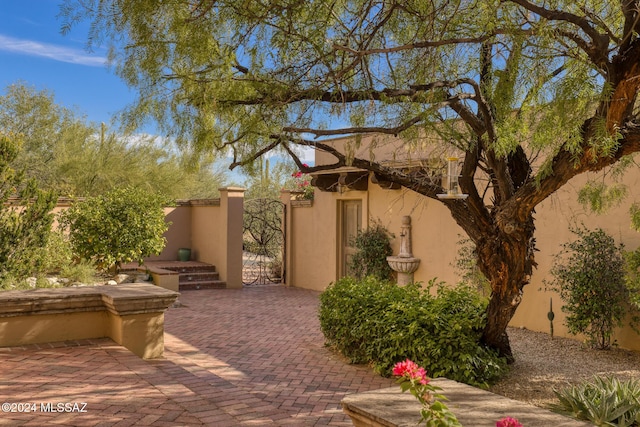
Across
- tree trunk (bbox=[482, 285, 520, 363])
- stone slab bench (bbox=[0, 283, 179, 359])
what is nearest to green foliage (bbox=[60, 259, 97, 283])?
stone slab bench (bbox=[0, 283, 179, 359])

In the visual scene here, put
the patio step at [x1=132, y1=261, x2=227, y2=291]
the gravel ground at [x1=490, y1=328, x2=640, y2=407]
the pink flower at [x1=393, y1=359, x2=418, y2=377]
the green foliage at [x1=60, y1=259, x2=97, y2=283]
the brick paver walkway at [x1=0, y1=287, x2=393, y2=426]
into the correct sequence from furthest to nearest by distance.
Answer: the patio step at [x1=132, y1=261, x2=227, y2=291] < the green foliage at [x1=60, y1=259, x2=97, y2=283] < the gravel ground at [x1=490, y1=328, x2=640, y2=407] < the brick paver walkway at [x1=0, y1=287, x2=393, y2=426] < the pink flower at [x1=393, y1=359, x2=418, y2=377]

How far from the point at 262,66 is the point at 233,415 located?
2.73 m

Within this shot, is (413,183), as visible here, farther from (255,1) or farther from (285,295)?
(285,295)

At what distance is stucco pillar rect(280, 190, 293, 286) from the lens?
1338cm

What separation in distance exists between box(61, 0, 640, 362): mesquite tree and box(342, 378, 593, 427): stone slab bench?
1540 millimetres

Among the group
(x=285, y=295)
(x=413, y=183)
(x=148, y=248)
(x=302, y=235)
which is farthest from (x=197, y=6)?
(x=302, y=235)

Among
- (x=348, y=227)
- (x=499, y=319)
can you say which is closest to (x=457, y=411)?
(x=499, y=319)

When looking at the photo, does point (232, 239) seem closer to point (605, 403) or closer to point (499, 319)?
point (499, 319)

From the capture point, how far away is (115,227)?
10125 millimetres

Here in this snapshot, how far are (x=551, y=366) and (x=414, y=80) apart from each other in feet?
11.7

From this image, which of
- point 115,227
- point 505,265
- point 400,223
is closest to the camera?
point 505,265

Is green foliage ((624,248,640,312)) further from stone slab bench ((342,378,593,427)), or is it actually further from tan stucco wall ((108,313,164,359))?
tan stucco wall ((108,313,164,359))

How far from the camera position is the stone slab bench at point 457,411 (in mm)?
2760

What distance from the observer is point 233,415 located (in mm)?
3637
